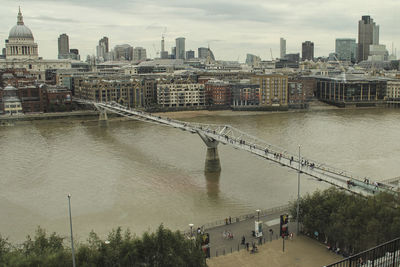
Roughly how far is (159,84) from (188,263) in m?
33.2

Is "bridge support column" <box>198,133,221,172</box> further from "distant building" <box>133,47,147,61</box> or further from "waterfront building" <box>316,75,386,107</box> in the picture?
"distant building" <box>133,47,147,61</box>

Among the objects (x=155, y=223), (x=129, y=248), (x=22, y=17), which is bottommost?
(x=155, y=223)

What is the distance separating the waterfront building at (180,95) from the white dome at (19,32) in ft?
90.5

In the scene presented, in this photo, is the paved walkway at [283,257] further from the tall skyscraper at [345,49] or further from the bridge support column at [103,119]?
the tall skyscraper at [345,49]

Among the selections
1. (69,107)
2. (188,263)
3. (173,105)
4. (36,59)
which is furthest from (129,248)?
(36,59)

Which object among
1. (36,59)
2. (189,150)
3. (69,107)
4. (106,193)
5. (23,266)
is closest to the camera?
(23,266)

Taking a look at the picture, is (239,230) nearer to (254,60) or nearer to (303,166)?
(303,166)

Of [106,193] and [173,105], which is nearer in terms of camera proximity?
[106,193]

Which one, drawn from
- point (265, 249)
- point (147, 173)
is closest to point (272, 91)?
point (147, 173)

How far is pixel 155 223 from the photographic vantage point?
11.6 meters

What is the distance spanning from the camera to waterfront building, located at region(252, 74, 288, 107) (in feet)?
133

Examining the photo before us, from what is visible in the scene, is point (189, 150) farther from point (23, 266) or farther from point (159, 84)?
point (159, 84)

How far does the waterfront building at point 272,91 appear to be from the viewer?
4059cm

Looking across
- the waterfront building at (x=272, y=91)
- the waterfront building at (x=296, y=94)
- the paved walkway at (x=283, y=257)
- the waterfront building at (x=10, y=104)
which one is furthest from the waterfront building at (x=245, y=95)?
the paved walkway at (x=283, y=257)
